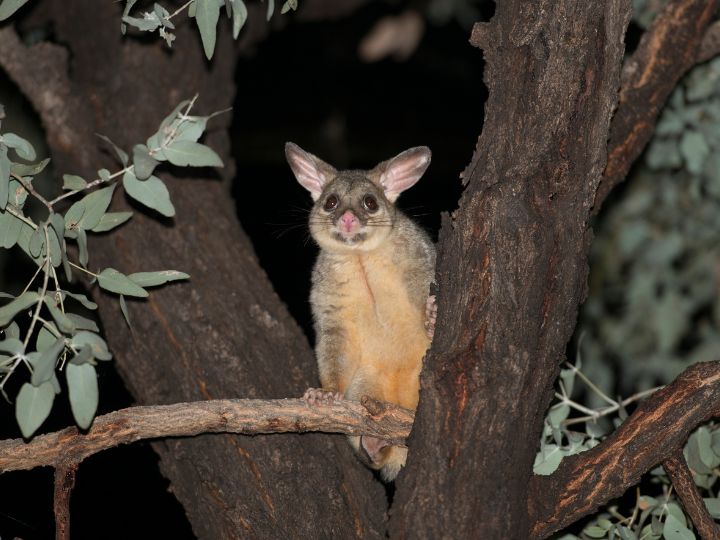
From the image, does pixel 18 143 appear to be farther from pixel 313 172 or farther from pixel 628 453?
pixel 313 172

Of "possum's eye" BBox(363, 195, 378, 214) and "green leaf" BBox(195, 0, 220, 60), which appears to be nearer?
"green leaf" BBox(195, 0, 220, 60)

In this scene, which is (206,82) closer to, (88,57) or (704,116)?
(88,57)

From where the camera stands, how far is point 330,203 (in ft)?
14.6

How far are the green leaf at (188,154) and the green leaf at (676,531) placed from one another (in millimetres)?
1897

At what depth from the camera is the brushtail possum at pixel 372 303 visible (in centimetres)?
384

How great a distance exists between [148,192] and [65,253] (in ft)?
0.92

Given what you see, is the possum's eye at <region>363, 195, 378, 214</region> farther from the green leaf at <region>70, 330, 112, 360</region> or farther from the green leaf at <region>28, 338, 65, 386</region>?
the green leaf at <region>28, 338, 65, 386</region>

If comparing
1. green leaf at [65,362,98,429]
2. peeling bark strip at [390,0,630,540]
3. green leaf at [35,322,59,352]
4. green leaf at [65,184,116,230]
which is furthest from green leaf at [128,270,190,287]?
peeling bark strip at [390,0,630,540]

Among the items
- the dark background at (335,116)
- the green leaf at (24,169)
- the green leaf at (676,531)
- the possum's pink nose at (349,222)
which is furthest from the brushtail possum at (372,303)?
the dark background at (335,116)

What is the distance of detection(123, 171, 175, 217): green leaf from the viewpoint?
8.87ft

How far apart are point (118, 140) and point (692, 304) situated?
3097mm

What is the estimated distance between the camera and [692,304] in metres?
5.20

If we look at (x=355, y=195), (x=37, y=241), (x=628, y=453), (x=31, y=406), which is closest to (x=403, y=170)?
(x=355, y=195)

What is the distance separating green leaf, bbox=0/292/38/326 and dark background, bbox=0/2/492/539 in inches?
150
